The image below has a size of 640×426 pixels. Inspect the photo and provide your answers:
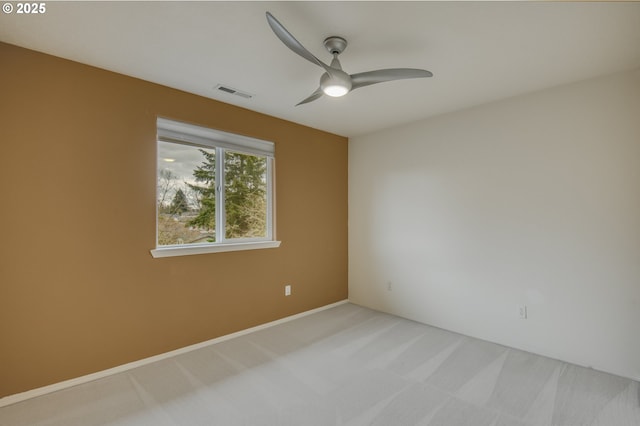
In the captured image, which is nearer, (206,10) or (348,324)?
(206,10)

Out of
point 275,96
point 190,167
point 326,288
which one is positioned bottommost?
point 326,288

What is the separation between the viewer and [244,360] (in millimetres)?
2572

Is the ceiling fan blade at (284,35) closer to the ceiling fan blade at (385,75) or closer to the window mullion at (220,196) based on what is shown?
the ceiling fan blade at (385,75)

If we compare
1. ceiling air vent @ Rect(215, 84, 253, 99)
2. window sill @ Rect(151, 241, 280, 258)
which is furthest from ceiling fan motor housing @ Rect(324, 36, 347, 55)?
window sill @ Rect(151, 241, 280, 258)

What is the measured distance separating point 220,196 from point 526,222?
2905 mm

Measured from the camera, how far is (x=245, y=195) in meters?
3.29

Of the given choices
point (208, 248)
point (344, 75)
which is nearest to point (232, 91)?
point (344, 75)

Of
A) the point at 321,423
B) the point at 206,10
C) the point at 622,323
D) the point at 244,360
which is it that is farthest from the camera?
the point at 244,360

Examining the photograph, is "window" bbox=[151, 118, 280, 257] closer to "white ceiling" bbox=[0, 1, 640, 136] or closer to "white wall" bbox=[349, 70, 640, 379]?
"white ceiling" bbox=[0, 1, 640, 136]

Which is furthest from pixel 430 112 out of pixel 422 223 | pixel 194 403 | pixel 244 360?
pixel 194 403

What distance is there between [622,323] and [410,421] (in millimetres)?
1874

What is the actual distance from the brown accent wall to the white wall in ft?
6.33

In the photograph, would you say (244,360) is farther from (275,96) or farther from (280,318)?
(275,96)

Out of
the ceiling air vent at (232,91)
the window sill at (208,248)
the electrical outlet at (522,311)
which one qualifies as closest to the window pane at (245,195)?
the window sill at (208,248)
